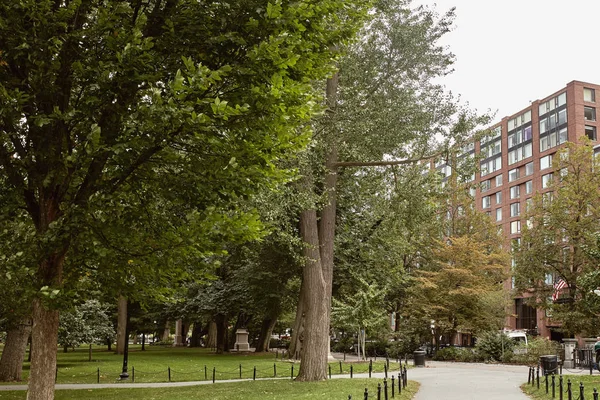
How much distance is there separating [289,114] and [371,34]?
1296cm

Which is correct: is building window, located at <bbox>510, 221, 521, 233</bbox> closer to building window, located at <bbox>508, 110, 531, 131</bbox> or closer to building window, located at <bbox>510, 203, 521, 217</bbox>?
building window, located at <bbox>510, 203, 521, 217</bbox>

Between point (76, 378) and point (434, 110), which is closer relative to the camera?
point (434, 110)

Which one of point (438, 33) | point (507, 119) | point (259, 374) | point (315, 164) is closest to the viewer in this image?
point (315, 164)

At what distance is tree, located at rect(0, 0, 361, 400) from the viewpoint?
7.67 metres

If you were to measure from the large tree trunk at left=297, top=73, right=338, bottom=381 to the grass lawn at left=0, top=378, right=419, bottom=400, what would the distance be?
0.76m

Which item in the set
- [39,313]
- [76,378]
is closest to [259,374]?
[76,378]

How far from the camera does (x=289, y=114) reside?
8555mm

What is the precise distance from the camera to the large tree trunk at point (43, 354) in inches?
332

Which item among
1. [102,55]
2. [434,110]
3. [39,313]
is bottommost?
[39,313]

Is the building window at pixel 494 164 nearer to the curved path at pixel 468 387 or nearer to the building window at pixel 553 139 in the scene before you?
the building window at pixel 553 139

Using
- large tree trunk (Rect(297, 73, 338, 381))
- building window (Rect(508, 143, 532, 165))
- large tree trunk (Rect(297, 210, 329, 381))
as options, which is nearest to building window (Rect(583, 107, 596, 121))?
building window (Rect(508, 143, 532, 165))

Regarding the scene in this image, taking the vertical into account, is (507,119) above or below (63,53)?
above

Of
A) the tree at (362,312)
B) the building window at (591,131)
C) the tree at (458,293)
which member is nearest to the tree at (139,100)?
the tree at (362,312)

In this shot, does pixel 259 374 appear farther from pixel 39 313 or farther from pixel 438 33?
pixel 39 313
